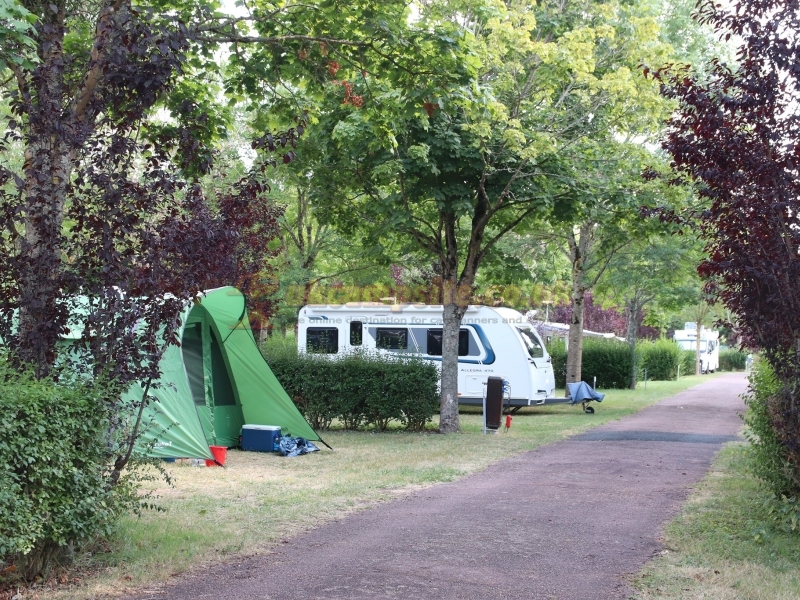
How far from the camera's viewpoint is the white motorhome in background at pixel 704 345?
55062mm

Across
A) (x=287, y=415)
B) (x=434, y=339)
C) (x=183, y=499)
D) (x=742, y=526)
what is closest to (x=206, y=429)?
(x=287, y=415)

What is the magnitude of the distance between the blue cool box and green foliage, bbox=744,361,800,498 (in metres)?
6.98

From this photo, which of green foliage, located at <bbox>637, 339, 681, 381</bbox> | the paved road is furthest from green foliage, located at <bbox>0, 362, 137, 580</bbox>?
green foliage, located at <bbox>637, 339, 681, 381</bbox>

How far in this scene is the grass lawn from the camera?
20.2 ft

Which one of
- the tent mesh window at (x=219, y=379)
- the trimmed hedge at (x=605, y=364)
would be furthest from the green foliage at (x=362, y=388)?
the trimmed hedge at (x=605, y=364)

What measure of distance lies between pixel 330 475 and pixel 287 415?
299cm

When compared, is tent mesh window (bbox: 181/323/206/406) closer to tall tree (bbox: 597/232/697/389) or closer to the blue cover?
tall tree (bbox: 597/232/697/389)

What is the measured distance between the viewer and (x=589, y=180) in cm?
1436

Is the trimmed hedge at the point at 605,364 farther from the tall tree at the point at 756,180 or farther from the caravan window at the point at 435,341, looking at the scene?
the tall tree at the point at 756,180

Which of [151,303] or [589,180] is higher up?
[589,180]

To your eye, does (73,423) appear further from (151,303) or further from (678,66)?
(678,66)

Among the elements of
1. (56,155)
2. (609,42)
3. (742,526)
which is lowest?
(742,526)

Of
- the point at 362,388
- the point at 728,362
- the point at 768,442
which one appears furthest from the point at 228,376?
the point at 728,362

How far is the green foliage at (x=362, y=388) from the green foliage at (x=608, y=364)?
51.8 feet
